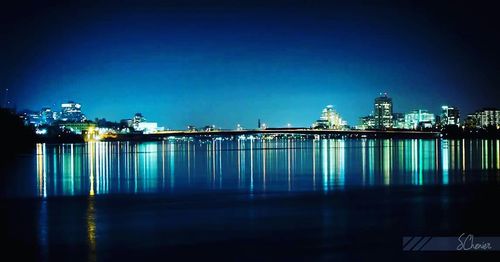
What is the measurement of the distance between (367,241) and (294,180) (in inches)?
697

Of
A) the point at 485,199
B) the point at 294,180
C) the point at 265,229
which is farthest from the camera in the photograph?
the point at 294,180

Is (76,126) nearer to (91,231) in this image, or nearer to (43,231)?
(43,231)

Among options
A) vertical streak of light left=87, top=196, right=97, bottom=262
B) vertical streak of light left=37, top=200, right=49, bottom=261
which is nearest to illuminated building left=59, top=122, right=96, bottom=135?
vertical streak of light left=87, top=196, right=97, bottom=262

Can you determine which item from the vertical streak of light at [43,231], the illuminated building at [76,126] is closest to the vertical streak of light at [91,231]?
the vertical streak of light at [43,231]

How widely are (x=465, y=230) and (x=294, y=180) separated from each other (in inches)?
671

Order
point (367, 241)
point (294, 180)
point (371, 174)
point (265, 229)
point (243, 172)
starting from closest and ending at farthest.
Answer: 1. point (367, 241)
2. point (265, 229)
3. point (294, 180)
4. point (371, 174)
5. point (243, 172)

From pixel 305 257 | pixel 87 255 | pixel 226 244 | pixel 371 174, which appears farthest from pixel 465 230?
pixel 371 174

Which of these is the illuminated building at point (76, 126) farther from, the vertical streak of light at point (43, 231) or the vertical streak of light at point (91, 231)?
the vertical streak of light at point (43, 231)

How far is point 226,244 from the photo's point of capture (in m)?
16.1

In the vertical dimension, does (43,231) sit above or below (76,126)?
below

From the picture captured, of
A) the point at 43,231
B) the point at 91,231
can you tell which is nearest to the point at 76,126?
the point at 43,231

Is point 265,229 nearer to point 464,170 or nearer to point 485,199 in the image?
point 485,199

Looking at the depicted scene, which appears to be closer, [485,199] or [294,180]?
[485,199]

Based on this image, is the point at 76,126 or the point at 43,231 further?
the point at 76,126
